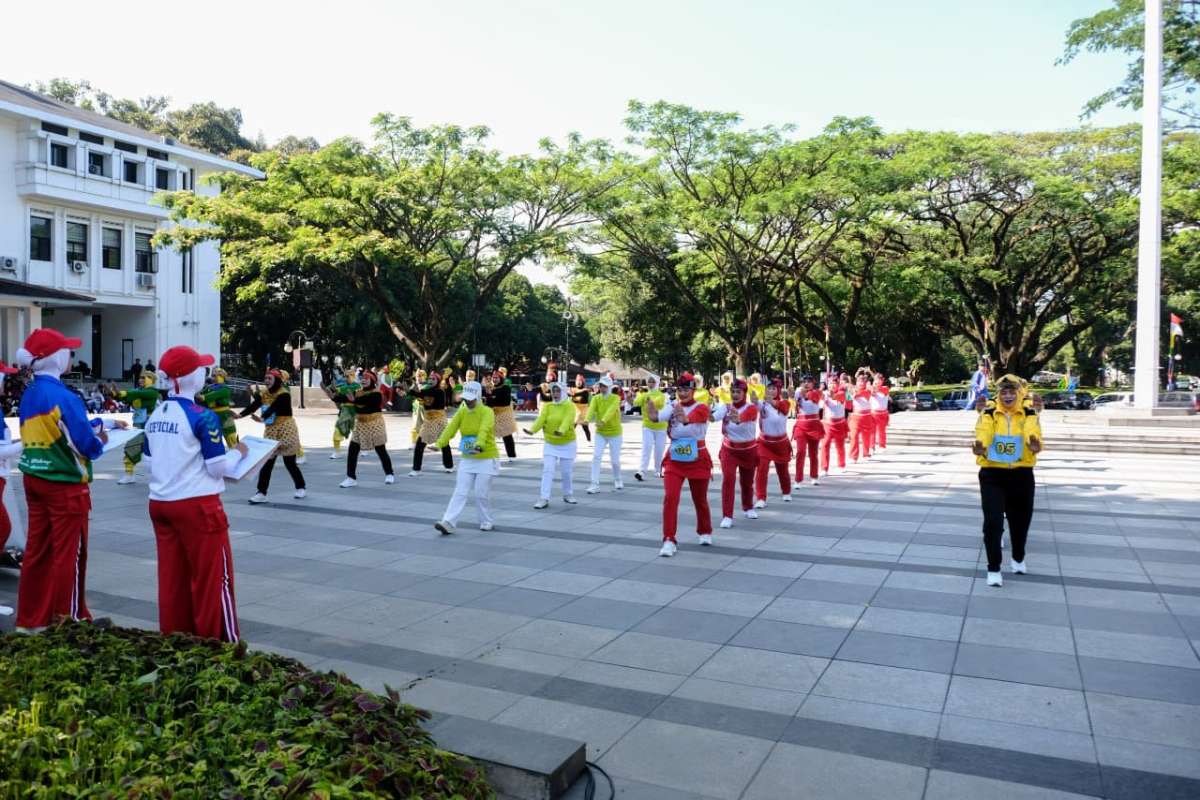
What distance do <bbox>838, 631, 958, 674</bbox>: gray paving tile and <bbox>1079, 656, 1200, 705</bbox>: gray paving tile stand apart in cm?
77

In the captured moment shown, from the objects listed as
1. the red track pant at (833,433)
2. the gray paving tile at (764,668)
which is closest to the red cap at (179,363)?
the gray paving tile at (764,668)

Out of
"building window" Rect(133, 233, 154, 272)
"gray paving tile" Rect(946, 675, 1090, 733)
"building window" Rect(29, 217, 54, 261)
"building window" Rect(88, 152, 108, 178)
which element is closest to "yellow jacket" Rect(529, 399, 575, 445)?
"gray paving tile" Rect(946, 675, 1090, 733)

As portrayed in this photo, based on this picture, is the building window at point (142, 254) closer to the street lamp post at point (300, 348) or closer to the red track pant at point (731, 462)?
the street lamp post at point (300, 348)

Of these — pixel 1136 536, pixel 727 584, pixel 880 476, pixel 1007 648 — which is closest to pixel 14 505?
pixel 727 584

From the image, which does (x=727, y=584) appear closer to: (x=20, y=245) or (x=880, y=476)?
(x=880, y=476)

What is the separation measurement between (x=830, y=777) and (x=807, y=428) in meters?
9.78

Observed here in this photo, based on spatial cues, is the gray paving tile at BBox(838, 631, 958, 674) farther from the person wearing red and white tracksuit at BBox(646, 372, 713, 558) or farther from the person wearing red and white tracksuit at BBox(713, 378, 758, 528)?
the person wearing red and white tracksuit at BBox(713, 378, 758, 528)

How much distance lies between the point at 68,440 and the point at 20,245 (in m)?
34.7

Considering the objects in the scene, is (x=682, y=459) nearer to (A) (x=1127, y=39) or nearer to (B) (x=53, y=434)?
(B) (x=53, y=434)

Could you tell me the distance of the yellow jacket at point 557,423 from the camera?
11.6m

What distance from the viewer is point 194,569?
496 cm

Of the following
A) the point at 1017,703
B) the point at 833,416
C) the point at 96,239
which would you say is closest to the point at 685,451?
the point at 1017,703

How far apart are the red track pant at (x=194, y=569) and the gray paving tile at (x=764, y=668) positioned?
2.68 meters

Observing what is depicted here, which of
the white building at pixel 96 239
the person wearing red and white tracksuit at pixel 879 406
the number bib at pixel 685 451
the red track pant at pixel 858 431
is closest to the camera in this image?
the number bib at pixel 685 451
